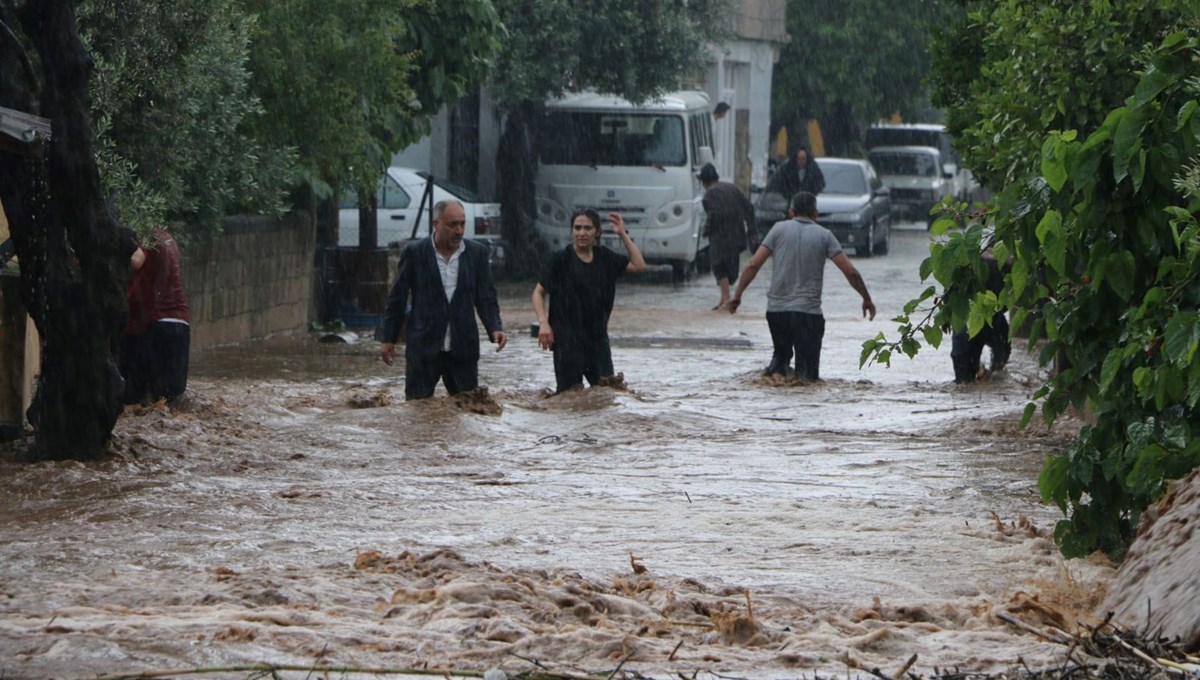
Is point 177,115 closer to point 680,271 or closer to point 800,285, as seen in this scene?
point 800,285

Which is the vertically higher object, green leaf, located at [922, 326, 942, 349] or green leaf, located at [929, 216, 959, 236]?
green leaf, located at [929, 216, 959, 236]

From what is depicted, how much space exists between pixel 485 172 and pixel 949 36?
17.6 metres

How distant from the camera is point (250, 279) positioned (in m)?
18.5

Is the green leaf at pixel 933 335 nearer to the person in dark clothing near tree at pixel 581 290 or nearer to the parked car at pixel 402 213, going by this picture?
the person in dark clothing near tree at pixel 581 290

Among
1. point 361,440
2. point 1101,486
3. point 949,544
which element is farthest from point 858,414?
point 1101,486

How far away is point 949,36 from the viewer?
15695 mm

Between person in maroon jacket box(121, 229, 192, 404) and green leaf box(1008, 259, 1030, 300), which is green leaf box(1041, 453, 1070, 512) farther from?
person in maroon jacket box(121, 229, 192, 404)

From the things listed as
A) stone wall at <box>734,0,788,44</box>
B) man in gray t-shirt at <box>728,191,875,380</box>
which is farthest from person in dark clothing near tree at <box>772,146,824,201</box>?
man in gray t-shirt at <box>728,191,875,380</box>

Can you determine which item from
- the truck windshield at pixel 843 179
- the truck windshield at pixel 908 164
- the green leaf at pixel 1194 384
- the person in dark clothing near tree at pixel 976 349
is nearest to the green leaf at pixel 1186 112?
the green leaf at pixel 1194 384

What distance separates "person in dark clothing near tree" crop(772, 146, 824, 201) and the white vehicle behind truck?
2.95 meters

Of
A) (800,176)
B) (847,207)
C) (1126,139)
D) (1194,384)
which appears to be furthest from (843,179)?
(1194,384)

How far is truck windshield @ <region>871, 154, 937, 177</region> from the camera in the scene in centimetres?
4472

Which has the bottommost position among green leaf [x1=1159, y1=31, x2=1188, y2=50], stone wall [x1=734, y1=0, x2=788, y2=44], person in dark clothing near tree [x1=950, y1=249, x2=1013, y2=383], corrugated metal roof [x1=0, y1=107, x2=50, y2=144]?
person in dark clothing near tree [x1=950, y1=249, x2=1013, y2=383]

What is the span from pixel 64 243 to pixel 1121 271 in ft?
17.6
